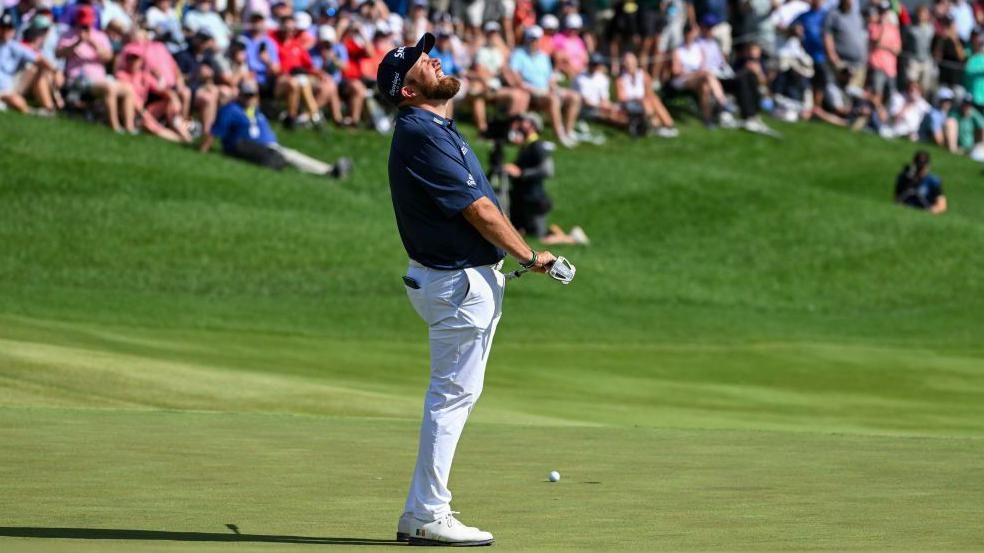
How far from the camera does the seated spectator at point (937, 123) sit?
123 ft

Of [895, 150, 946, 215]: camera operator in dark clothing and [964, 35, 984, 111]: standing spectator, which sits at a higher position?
[964, 35, 984, 111]: standing spectator

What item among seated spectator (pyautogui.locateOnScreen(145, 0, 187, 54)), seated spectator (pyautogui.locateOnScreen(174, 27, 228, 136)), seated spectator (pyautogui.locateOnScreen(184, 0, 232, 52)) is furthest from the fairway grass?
seated spectator (pyautogui.locateOnScreen(184, 0, 232, 52))

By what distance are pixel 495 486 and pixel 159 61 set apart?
1962 cm

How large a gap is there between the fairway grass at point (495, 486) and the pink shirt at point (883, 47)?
2634cm

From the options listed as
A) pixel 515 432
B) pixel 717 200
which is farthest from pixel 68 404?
pixel 717 200

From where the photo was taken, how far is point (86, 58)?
26875 mm

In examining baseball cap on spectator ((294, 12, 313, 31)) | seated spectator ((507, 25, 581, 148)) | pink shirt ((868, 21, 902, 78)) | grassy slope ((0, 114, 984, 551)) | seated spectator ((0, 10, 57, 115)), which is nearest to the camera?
grassy slope ((0, 114, 984, 551))

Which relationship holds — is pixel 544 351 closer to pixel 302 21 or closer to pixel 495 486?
pixel 495 486

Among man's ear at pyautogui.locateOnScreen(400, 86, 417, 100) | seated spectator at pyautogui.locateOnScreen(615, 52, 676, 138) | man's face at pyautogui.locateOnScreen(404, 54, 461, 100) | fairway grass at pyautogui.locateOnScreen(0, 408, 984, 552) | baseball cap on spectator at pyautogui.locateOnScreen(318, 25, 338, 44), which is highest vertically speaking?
man's face at pyautogui.locateOnScreen(404, 54, 461, 100)

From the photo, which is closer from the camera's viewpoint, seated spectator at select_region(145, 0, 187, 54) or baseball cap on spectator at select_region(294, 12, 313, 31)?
seated spectator at select_region(145, 0, 187, 54)

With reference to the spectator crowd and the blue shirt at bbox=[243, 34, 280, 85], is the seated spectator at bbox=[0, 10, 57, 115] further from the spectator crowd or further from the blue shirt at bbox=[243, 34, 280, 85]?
the blue shirt at bbox=[243, 34, 280, 85]

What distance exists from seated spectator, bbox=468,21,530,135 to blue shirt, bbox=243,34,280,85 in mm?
3631

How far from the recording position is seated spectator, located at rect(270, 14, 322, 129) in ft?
95.9

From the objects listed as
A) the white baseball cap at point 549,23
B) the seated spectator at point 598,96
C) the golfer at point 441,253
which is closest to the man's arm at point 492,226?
the golfer at point 441,253
